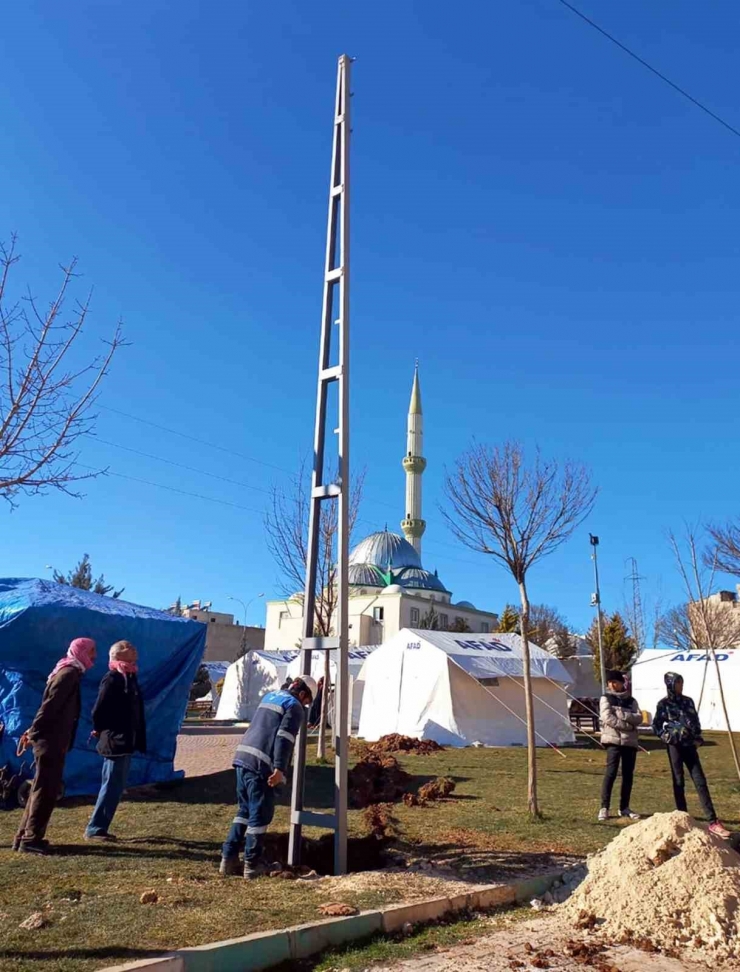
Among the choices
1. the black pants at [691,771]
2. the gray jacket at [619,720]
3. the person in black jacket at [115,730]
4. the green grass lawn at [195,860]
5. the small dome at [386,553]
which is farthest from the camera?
the small dome at [386,553]

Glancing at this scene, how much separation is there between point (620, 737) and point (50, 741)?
6380 mm

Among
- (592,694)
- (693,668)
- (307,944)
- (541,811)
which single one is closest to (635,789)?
(541,811)

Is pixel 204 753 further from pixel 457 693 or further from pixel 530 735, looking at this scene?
pixel 530 735

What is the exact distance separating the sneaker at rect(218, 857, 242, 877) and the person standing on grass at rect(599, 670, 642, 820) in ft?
15.9

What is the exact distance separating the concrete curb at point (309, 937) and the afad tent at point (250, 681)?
26.2 meters

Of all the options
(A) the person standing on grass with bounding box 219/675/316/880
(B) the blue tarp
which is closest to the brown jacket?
(A) the person standing on grass with bounding box 219/675/316/880

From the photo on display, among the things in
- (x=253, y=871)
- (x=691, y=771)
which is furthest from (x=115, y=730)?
(x=691, y=771)

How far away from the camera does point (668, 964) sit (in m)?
4.80

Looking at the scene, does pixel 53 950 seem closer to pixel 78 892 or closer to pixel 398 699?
pixel 78 892

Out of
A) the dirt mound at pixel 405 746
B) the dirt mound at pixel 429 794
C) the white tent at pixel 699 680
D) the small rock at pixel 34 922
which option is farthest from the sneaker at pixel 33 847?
the white tent at pixel 699 680

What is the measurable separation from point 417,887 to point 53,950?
8.87ft

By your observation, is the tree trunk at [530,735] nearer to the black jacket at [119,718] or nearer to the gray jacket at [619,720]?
the gray jacket at [619,720]

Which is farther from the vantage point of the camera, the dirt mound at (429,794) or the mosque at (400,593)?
the mosque at (400,593)

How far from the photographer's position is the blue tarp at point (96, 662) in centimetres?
1040
